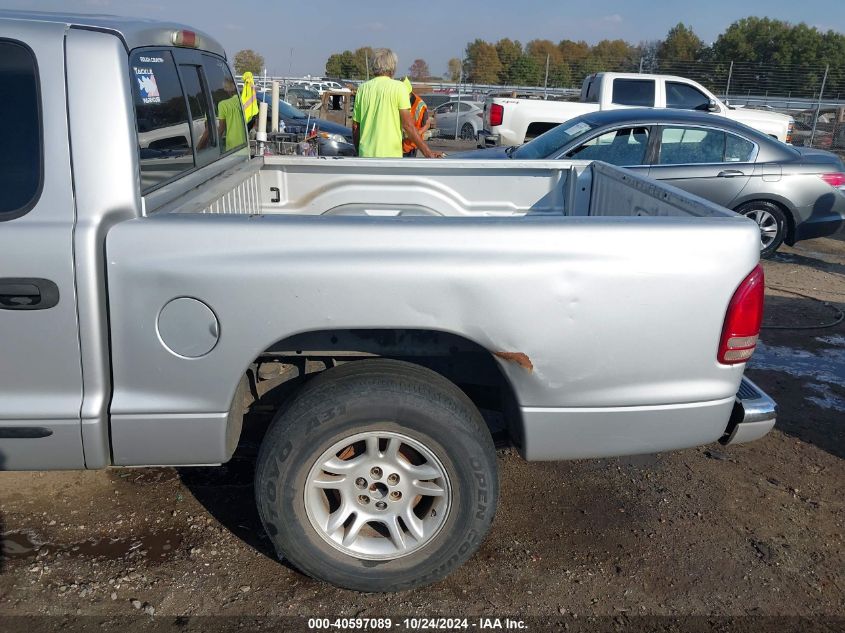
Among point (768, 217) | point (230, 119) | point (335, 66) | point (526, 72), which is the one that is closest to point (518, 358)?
point (230, 119)

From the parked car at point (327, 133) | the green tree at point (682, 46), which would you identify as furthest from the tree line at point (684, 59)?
the parked car at point (327, 133)

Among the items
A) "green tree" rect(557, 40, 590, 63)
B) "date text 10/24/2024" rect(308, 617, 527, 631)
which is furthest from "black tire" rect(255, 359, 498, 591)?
"green tree" rect(557, 40, 590, 63)

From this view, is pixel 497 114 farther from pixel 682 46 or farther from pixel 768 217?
pixel 682 46

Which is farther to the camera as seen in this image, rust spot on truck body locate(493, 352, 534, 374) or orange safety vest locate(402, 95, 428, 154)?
orange safety vest locate(402, 95, 428, 154)

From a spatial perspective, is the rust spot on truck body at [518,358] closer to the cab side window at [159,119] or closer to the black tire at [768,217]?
the cab side window at [159,119]

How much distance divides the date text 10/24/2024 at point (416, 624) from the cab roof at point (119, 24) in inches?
85.9

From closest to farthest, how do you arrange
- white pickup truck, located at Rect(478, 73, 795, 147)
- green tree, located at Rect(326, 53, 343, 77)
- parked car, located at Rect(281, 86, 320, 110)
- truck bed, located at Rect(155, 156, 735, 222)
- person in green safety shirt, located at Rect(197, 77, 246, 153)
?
1. person in green safety shirt, located at Rect(197, 77, 246, 153)
2. truck bed, located at Rect(155, 156, 735, 222)
3. white pickup truck, located at Rect(478, 73, 795, 147)
4. parked car, located at Rect(281, 86, 320, 110)
5. green tree, located at Rect(326, 53, 343, 77)

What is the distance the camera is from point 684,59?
178 ft

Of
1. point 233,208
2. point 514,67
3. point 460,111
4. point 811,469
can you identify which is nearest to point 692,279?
point 811,469

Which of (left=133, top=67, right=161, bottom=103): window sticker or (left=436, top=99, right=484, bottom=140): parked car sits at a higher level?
(left=133, top=67, right=161, bottom=103): window sticker

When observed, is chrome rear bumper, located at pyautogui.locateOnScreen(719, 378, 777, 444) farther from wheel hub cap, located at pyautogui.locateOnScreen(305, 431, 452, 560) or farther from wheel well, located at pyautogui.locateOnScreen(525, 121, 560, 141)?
wheel well, located at pyautogui.locateOnScreen(525, 121, 560, 141)

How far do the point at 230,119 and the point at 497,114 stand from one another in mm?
10649

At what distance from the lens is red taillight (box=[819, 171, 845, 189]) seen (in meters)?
8.41

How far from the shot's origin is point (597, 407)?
2.65 m
